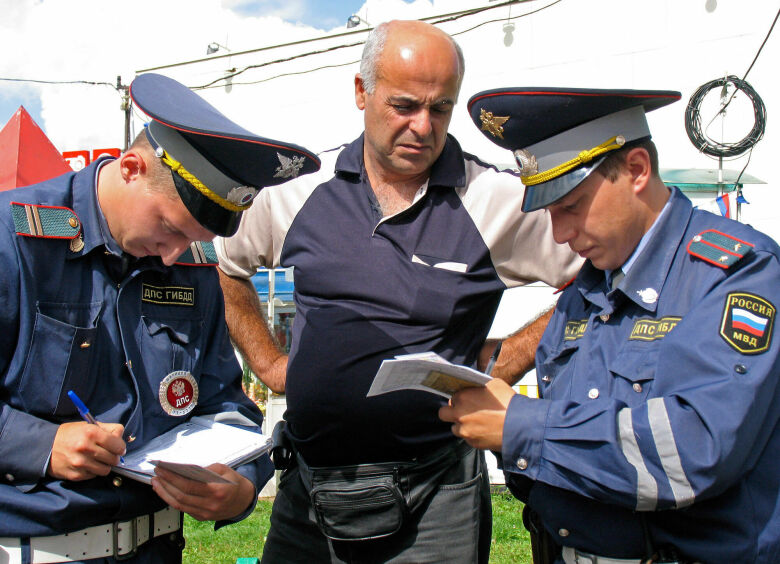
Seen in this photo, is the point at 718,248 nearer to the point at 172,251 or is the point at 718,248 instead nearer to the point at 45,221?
the point at 172,251

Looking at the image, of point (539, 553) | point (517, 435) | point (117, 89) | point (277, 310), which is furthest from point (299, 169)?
point (117, 89)

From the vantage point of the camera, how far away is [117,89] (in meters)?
16.7

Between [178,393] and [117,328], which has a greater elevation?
[117,328]

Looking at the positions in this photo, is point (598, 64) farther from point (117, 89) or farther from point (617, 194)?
point (117, 89)

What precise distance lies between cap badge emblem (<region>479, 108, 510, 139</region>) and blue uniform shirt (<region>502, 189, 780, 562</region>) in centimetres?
53

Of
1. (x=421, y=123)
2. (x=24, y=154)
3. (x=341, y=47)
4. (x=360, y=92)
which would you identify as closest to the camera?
(x=421, y=123)

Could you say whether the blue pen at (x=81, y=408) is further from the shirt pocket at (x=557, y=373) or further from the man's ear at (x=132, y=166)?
the shirt pocket at (x=557, y=373)

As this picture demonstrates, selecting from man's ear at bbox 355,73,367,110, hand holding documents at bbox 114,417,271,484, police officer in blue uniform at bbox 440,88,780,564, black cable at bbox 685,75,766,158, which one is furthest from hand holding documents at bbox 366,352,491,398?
black cable at bbox 685,75,766,158

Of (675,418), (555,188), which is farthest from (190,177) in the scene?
(675,418)

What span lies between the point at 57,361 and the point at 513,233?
1.46 meters

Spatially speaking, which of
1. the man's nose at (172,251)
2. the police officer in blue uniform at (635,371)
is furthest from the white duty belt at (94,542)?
the police officer in blue uniform at (635,371)

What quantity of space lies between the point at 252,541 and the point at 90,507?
12.9 feet

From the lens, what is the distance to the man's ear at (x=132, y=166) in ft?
6.42

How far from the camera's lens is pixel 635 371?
172cm
